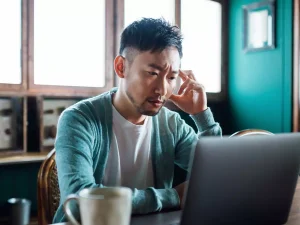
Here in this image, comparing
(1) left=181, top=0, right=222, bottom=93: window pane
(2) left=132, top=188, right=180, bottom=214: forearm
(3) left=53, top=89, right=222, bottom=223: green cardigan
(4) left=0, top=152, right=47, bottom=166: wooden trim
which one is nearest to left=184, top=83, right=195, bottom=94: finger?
(3) left=53, top=89, right=222, bottom=223: green cardigan

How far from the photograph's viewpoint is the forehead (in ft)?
4.22

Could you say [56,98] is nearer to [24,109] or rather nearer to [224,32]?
[24,109]

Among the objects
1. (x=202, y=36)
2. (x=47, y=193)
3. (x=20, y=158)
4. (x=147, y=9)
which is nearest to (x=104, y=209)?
(x=47, y=193)

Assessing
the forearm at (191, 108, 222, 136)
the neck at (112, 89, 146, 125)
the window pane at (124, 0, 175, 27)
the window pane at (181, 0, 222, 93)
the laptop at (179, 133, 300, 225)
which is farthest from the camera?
the window pane at (181, 0, 222, 93)

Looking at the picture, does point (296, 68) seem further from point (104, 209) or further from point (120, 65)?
point (104, 209)

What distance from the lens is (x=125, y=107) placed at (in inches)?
54.2

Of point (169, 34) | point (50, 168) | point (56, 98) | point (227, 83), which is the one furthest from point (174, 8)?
point (50, 168)

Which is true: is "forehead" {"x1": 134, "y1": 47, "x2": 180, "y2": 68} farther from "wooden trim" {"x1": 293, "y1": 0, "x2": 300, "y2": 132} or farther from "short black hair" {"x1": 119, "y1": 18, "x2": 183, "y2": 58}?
"wooden trim" {"x1": 293, "y1": 0, "x2": 300, "y2": 132}

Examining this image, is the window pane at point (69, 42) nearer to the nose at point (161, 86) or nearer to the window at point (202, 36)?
the window at point (202, 36)

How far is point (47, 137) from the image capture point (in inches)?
104

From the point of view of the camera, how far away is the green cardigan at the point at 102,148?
104cm

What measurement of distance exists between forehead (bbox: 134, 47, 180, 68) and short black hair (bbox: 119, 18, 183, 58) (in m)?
0.01

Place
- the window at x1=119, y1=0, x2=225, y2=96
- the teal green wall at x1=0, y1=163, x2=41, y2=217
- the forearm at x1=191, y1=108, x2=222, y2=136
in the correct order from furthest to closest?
the window at x1=119, y1=0, x2=225, y2=96 → the teal green wall at x1=0, y1=163, x2=41, y2=217 → the forearm at x1=191, y1=108, x2=222, y2=136

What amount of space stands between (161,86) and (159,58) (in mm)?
92
